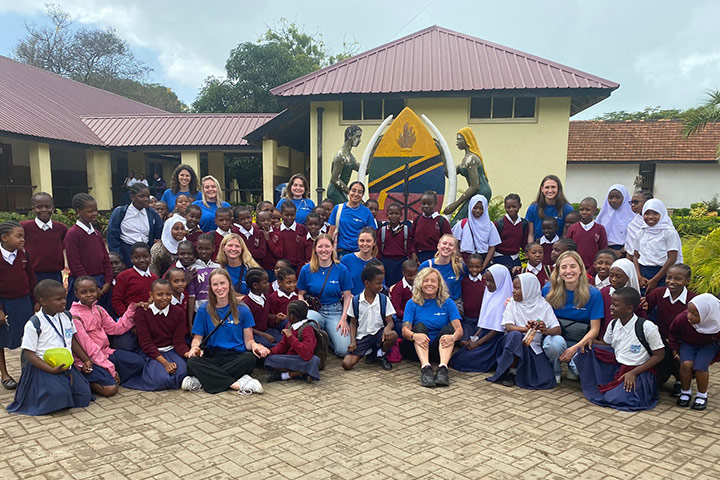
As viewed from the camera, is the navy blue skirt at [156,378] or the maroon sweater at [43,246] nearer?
the navy blue skirt at [156,378]

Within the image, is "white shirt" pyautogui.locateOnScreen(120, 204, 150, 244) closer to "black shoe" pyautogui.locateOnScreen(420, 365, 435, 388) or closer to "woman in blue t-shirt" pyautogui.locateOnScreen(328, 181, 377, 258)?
"woman in blue t-shirt" pyautogui.locateOnScreen(328, 181, 377, 258)

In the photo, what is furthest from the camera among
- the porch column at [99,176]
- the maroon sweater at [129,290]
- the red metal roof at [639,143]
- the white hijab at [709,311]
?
the red metal roof at [639,143]

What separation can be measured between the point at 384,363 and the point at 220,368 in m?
1.65

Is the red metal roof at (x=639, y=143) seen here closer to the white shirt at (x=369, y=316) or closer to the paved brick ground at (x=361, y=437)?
the white shirt at (x=369, y=316)

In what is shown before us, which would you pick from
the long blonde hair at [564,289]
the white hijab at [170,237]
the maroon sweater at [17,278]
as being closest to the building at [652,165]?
the long blonde hair at [564,289]

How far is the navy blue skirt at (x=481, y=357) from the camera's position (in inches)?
196

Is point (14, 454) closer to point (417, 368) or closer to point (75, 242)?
point (75, 242)

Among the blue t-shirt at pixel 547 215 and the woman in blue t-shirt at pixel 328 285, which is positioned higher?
the blue t-shirt at pixel 547 215

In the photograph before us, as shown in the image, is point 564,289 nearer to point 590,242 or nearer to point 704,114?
point 590,242

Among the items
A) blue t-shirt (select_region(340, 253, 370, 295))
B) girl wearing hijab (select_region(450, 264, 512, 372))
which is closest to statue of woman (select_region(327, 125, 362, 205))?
blue t-shirt (select_region(340, 253, 370, 295))

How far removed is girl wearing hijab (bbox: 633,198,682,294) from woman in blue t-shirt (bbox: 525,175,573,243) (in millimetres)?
918

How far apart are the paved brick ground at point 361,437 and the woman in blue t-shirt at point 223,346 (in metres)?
0.13

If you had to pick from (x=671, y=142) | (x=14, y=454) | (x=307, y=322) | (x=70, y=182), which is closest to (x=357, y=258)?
(x=307, y=322)

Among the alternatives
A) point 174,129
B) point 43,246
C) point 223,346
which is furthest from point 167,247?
point 174,129
